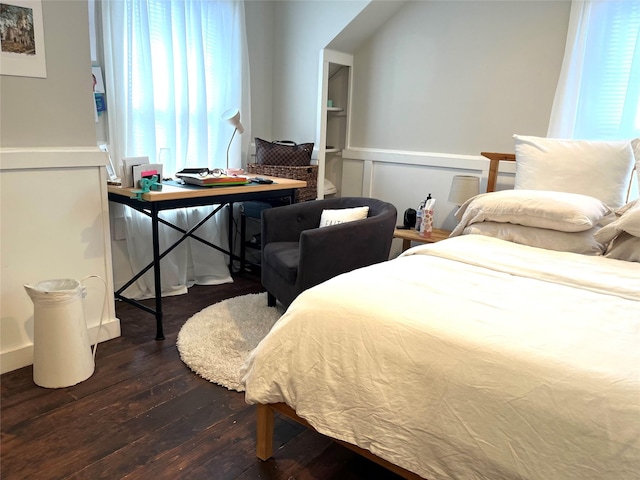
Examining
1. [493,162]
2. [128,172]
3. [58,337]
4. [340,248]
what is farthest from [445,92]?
[58,337]

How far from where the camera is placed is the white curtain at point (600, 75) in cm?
257

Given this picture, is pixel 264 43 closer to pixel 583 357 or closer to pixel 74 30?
pixel 74 30

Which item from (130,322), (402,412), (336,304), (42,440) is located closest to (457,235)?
(336,304)

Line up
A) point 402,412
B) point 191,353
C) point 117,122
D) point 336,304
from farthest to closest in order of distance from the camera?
point 117,122 < point 191,353 < point 336,304 < point 402,412

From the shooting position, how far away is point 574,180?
240 cm

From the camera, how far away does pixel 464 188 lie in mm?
3027

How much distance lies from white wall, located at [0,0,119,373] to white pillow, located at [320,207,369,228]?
1235 millimetres

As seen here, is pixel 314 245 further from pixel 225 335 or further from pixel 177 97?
pixel 177 97

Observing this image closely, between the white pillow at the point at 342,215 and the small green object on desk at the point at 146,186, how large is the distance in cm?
96

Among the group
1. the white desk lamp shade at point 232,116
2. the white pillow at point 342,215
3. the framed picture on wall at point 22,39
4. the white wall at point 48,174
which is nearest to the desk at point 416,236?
the white pillow at point 342,215

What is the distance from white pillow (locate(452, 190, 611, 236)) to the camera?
6.85 ft

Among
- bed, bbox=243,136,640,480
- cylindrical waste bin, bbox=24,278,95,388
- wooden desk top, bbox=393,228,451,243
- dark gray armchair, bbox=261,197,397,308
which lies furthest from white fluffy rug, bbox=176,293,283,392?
wooden desk top, bbox=393,228,451,243

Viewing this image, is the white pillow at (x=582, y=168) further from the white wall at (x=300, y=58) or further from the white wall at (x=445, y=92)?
the white wall at (x=300, y=58)

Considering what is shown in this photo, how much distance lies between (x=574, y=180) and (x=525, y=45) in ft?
3.52
